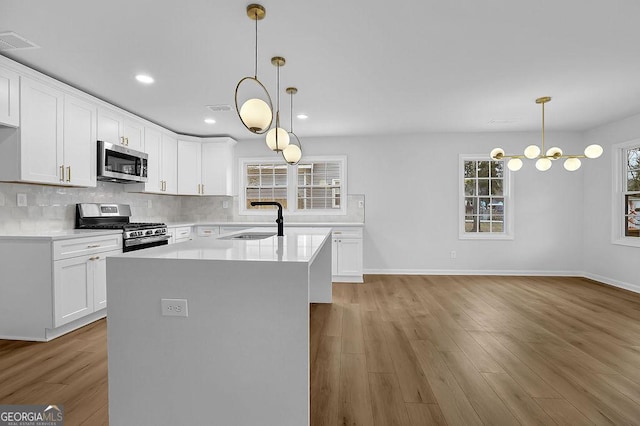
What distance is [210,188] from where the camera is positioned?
18.6 feet

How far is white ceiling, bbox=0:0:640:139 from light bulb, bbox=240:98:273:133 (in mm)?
711

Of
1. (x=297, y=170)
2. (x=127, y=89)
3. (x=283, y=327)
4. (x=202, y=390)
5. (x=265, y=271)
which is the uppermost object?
(x=127, y=89)

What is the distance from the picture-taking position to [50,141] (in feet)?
10.2

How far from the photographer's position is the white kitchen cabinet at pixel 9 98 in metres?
2.68

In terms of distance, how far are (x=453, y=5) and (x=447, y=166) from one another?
12.4ft

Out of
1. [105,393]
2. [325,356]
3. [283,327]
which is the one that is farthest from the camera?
[325,356]

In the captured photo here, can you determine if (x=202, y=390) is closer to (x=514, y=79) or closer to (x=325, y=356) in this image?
(x=325, y=356)

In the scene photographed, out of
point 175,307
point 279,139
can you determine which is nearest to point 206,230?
point 279,139

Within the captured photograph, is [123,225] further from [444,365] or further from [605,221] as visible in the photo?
[605,221]

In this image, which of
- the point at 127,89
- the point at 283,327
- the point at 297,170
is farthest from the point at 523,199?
the point at 127,89

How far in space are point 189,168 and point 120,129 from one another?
147 cm

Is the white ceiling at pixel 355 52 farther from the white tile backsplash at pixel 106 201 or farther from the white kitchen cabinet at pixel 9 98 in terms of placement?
the white tile backsplash at pixel 106 201

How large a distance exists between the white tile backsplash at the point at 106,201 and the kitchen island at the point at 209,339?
2494 mm

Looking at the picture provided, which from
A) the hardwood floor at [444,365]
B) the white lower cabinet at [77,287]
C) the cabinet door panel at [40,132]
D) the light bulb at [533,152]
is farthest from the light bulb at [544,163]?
the cabinet door panel at [40,132]
